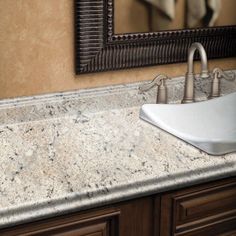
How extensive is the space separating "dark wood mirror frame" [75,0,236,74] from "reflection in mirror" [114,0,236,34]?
2cm

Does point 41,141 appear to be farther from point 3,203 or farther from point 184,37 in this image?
point 184,37

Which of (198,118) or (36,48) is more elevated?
(36,48)

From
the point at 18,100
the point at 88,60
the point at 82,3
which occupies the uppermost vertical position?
the point at 82,3

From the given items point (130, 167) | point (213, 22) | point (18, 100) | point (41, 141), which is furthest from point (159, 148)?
point (213, 22)

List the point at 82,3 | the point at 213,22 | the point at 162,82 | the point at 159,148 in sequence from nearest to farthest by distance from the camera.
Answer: the point at 159,148 → the point at 82,3 → the point at 162,82 → the point at 213,22

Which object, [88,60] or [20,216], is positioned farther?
[88,60]

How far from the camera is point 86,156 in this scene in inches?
49.4

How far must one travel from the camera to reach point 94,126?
57.7 inches

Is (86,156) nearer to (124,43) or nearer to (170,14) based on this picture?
(124,43)

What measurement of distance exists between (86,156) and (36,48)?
1.23 feet

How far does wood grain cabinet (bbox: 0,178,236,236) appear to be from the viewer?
1.09 meters

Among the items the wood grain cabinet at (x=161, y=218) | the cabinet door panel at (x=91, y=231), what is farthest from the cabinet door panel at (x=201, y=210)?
the cabinet door panel at (x=91, y=231)

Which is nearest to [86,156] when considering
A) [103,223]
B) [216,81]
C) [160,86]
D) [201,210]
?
[103,223]

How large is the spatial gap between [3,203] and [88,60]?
23.6 inches
